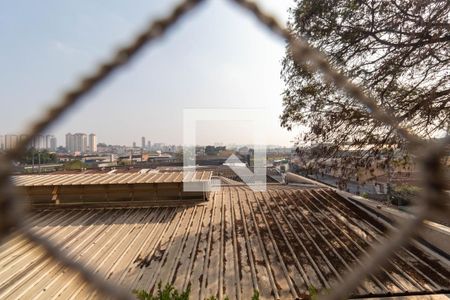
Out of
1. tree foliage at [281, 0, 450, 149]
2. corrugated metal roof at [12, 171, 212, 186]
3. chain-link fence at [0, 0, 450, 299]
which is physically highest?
tree foliage at [281, 0, 450, 149]

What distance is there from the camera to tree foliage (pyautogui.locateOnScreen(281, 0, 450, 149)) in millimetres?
4086

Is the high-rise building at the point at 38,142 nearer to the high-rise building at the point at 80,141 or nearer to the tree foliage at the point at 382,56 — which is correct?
the high-rise building at the point at 80,141

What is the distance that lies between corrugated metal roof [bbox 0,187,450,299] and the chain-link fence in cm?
165

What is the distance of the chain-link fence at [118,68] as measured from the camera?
13.6 inches

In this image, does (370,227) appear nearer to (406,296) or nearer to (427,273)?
(427,273)

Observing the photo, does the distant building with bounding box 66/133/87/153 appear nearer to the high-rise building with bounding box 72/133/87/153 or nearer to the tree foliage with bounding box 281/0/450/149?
the high-rise building with bounding box 72/133/87/153

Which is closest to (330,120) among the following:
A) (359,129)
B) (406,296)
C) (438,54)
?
(359,129)

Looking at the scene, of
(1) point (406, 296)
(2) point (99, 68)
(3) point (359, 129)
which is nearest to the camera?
(2) point (99, 68)

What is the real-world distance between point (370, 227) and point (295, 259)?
5.83 feet

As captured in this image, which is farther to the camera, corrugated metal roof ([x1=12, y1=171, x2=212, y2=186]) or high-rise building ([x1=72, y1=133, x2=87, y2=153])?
corrugated metal roof ([x1=12, y1=171, x2=212, y2=186])

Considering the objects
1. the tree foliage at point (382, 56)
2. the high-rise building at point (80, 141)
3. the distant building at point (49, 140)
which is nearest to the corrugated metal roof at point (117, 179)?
the tree foliage at point (382, 56)

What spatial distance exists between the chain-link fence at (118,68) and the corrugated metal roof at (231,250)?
165cm

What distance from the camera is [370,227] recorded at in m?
4.63

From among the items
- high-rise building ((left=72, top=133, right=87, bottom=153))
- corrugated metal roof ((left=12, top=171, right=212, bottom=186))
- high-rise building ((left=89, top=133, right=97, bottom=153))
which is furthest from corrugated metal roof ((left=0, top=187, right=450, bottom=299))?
high-rise building ((left=72, top=133, right=87, bottom=153))
